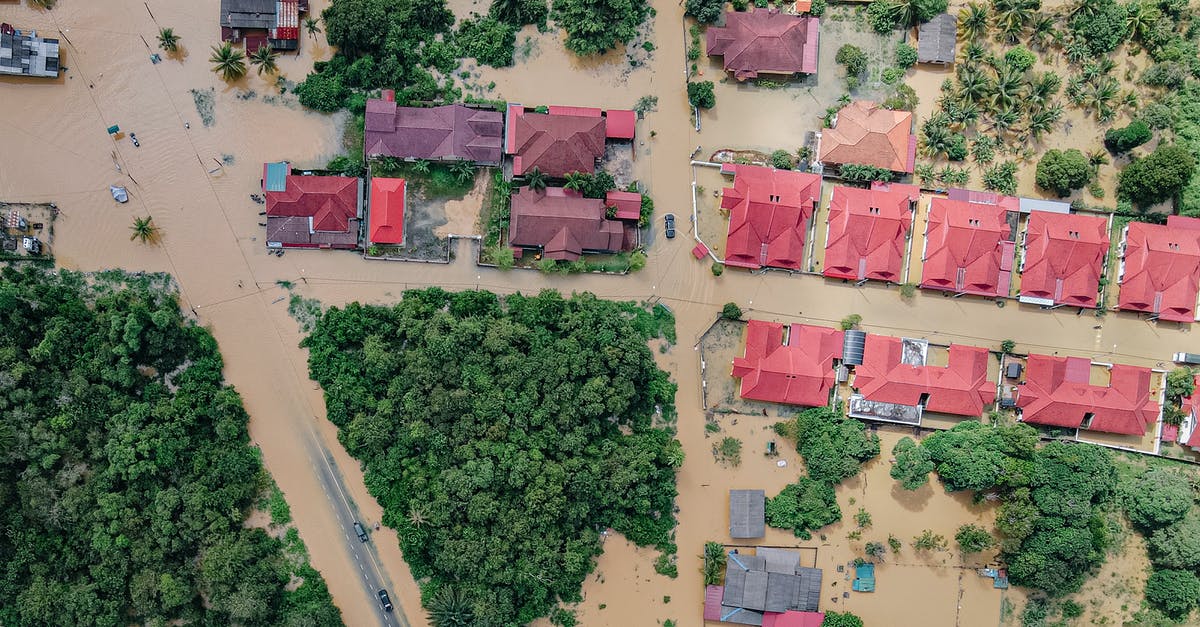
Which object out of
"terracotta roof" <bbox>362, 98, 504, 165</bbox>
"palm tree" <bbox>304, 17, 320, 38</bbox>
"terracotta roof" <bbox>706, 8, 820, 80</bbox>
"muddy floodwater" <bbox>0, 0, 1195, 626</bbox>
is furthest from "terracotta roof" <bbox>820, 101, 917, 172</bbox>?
"palm tree" <bbox>304, 17, 320, 38</bbox>

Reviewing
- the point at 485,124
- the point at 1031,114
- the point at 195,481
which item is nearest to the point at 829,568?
the point at 1031,114

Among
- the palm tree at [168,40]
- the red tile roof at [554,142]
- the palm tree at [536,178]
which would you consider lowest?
the palm tree at [536,178]

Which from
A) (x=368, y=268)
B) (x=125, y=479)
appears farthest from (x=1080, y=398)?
(x=125, y=479)

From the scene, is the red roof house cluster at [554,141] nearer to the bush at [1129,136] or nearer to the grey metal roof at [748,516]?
the grey metal roof at [748,516]

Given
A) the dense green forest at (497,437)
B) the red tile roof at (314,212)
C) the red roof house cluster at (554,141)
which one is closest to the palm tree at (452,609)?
the dense green forest at (497,437)

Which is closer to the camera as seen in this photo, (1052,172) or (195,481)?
(195,481)

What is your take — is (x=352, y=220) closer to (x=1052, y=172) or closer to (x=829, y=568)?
(x=829, y=568)
